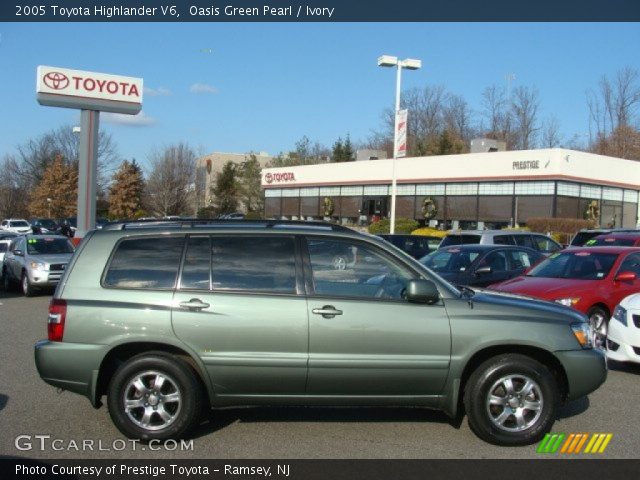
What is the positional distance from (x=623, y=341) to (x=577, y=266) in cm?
254

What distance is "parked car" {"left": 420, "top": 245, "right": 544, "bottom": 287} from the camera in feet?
40.9

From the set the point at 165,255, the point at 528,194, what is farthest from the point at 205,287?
the point at 528,194

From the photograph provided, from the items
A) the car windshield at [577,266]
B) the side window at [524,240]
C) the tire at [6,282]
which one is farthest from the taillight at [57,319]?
the tire at [6,282]

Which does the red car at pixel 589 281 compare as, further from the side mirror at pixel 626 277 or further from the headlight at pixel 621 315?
the headlight at pixel 621 315

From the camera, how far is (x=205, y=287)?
5625 mm

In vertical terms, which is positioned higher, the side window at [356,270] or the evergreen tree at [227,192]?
the evergreen tree at [227,192]

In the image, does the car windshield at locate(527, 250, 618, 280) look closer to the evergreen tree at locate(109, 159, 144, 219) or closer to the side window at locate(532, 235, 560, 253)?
the side window at locate(532, 235, 560, 253)

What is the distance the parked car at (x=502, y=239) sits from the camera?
664 inches

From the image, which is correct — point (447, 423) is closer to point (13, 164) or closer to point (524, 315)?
point (524, 315)

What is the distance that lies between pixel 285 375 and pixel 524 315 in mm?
2083

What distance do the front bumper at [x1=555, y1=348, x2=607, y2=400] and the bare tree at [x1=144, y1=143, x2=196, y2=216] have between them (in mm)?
56520

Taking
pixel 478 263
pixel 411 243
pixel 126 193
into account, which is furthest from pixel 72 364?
pixel 126 193

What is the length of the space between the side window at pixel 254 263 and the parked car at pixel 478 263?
714cm

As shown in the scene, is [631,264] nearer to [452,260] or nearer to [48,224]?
[452,260]
